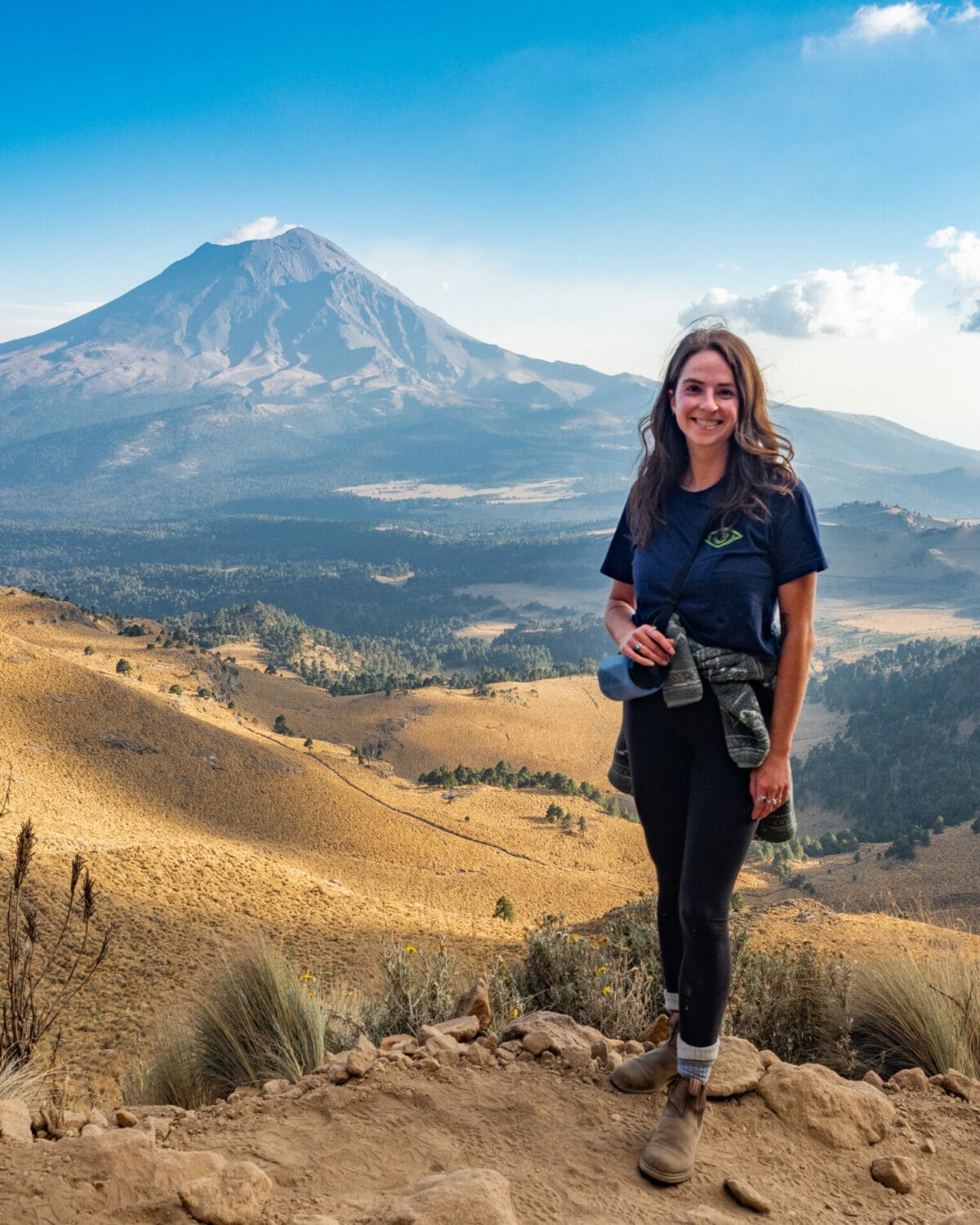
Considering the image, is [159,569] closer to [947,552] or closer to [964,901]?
[947,552]

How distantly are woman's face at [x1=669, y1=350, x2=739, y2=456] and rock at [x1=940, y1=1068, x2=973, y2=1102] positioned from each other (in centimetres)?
239

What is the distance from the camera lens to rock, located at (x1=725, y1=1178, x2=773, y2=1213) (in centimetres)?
217

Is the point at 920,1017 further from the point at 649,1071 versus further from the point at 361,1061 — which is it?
the point at 361,1061

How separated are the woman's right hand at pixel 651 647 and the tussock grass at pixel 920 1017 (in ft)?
7.19

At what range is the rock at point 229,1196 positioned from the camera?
6.41 feet

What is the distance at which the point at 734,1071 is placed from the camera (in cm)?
272

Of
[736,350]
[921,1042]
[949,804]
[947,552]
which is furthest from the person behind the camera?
[947,552]

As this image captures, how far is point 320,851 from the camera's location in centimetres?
1694

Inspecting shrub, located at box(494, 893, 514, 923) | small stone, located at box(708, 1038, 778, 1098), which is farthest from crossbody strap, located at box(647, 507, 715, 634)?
shrub, located at box(494, 893, 514, 923)

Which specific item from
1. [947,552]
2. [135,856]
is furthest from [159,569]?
[135,856]

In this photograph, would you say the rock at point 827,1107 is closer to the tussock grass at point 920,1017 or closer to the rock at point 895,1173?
the rock at point 895,1173

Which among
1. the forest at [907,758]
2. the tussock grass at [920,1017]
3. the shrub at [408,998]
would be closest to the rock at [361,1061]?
the shrub at [408,998]

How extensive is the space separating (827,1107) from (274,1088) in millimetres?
1769

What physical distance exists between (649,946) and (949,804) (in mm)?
30443
